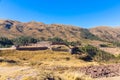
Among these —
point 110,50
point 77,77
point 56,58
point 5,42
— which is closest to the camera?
point 77,77

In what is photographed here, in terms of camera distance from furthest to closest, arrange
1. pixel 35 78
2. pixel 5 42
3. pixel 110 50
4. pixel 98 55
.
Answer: pixel 110 50
pixel 5 42
pixel 98 55
pixel 35 78

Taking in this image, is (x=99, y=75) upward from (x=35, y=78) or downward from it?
downward

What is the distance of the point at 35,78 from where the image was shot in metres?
16.8

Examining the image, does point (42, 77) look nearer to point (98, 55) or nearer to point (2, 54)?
point (2, 54)

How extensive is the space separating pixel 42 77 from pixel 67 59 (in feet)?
246

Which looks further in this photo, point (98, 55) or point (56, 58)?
point (98, 55)

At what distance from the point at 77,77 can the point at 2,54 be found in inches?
2999

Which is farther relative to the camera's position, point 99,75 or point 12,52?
point 12,52

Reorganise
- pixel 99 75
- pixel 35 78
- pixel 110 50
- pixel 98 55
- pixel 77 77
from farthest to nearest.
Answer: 1. pixel 110 50
2. pixel 98 55
3. pixel 99 75
4. pixel 77 77
5. pixel 35 78

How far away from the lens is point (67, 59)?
91750 millimetres

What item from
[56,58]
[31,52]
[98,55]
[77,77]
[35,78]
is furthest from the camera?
[98,55]

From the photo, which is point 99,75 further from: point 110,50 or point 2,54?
point 110,50

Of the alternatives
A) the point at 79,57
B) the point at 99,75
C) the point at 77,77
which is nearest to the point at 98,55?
the point at 79,57

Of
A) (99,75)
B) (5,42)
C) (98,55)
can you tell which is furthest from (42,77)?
(5,42)
